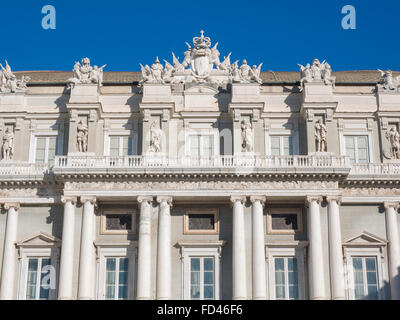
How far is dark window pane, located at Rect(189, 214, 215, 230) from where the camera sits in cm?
4200

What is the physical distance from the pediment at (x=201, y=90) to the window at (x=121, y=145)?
13.4 feet

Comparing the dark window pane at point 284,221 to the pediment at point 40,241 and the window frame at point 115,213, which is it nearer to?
the window frame at point 115,213

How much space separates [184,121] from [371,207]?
35.1ft

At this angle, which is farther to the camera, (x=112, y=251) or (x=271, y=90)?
(x=271, y=90)

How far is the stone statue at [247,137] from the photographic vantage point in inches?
1694

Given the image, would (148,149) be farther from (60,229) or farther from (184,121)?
(60,229)

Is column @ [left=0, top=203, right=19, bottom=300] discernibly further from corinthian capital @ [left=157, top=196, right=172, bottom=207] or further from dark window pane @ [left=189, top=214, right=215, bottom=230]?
dark window pane @ [left=189, top=214, right=215, bottom=230]

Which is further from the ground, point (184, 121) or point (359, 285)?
point (184, 121)

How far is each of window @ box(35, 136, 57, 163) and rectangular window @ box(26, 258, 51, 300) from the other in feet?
18.4

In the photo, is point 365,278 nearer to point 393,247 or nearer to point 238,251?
point 393,247

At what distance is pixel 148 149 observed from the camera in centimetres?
4306

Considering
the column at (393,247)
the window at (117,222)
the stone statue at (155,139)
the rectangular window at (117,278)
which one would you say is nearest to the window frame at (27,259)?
the rectangular window at (117,278)
